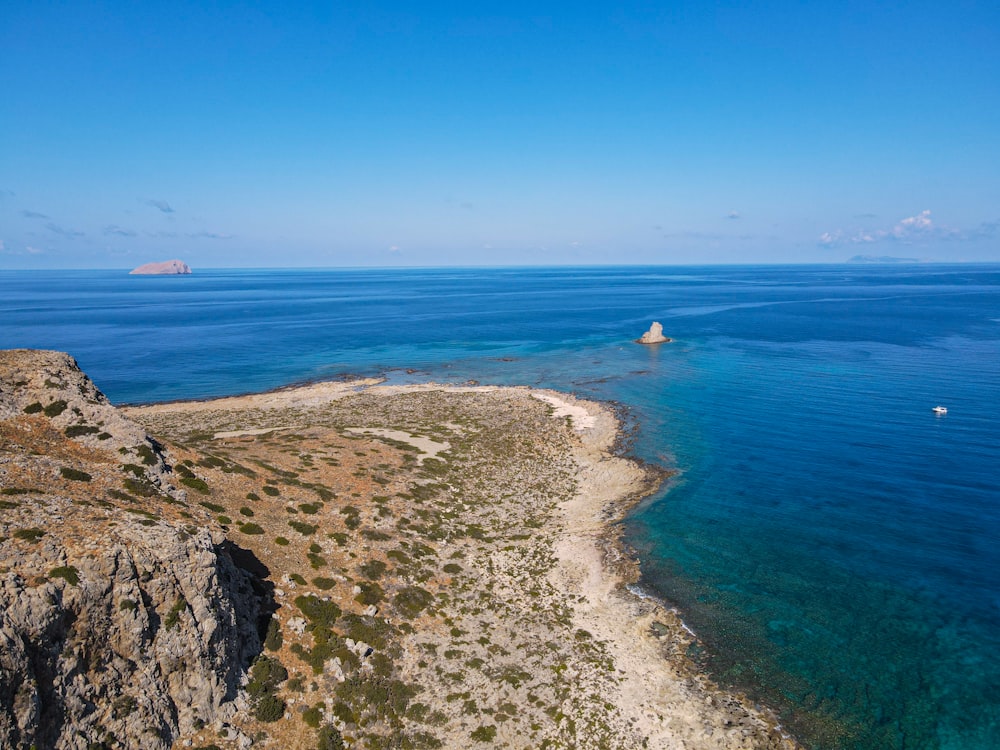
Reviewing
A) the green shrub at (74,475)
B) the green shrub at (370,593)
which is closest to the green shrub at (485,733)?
the green shrub at (370,593)

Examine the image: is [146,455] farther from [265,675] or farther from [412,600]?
[412,600]

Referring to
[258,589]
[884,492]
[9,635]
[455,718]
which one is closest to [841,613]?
[884,492]

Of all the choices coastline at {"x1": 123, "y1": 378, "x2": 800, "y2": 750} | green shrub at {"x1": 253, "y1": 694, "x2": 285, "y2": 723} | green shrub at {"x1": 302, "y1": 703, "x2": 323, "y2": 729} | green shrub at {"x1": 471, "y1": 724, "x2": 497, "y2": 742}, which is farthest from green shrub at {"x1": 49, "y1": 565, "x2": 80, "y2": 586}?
green shrub at {"x1": 471, "y1": 724, "x2": 497, "y2": 742}

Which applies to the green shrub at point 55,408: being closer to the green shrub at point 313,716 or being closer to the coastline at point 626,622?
the green shrub at point 313,716

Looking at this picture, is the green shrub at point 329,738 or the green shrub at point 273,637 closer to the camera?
the green shrub at point 329,738

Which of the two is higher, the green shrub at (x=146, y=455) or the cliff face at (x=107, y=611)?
the green shrub at (x=146, y=455)

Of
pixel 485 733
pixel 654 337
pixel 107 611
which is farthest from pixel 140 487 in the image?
pixel 654 337
